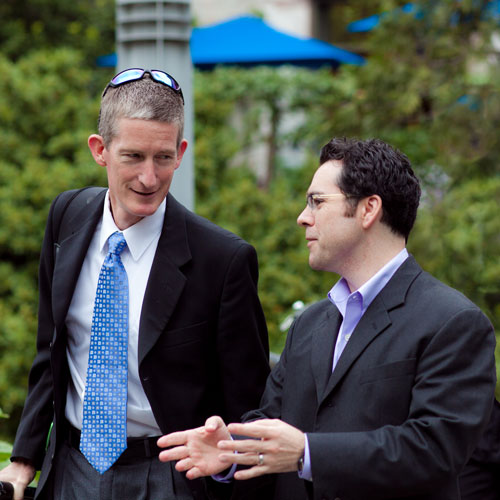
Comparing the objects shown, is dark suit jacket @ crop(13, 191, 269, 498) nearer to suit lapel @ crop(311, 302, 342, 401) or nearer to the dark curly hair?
suit lapel @ crop(311, 302, 342, 401)

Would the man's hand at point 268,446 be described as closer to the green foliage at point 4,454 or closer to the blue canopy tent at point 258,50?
the green foliage at point 4,454

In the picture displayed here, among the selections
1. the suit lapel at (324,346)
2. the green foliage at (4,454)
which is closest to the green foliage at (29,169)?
the green foliage at (4,454)

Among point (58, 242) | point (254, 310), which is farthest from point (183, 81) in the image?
point (254, 310)

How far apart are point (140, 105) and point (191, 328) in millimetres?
699

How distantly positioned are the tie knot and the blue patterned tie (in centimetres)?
10

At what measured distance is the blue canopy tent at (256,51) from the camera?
40.4 ft

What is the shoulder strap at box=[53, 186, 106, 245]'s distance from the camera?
9.96ft

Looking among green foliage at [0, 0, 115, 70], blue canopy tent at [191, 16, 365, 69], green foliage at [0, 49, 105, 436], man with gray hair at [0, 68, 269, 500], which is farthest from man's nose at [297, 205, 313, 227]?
green foliage at [0, 0, 115, 70]

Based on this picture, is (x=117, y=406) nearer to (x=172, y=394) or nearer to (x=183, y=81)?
(x=172, y=394)

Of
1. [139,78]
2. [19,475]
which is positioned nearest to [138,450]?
[19,475]

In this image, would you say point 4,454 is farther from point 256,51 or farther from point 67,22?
point 67,22

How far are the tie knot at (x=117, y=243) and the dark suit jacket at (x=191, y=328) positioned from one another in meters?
0.11

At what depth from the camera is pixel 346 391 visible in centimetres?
Answer: 229

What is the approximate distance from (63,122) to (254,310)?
4.86m
